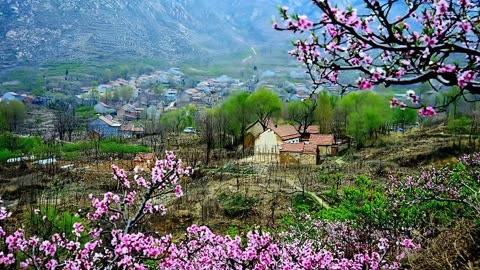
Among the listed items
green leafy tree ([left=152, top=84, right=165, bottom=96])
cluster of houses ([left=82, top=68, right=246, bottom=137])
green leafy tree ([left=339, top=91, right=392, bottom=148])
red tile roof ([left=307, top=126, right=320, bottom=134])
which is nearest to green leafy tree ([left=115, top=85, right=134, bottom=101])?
cluster of houses ([left=82, top=68, right=246, bottom=137])

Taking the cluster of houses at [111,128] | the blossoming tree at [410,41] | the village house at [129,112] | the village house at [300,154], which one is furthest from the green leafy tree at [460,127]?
the village house at [129,112]

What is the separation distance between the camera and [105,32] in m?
107

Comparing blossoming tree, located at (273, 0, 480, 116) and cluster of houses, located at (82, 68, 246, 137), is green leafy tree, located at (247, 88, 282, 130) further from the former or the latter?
blossoming tree, located at (273, 0, 480, 116)

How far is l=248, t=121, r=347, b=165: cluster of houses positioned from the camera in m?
27.4

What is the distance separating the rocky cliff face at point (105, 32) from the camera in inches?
3875

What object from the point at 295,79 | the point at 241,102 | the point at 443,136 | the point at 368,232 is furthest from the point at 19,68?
the point at 368,232

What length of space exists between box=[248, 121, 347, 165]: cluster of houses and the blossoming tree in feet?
80.1

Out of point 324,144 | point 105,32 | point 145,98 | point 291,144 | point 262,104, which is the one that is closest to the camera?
point 291,144

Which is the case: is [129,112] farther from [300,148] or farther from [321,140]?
[300,148]

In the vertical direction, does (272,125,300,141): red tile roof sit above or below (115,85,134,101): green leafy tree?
below

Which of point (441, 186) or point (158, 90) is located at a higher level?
point (158, 90)

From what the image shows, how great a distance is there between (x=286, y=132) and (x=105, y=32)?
84078mm

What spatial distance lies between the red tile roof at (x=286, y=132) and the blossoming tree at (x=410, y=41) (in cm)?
3099

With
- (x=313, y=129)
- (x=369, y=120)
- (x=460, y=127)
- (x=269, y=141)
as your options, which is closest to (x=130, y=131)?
(x=313, y=129)
